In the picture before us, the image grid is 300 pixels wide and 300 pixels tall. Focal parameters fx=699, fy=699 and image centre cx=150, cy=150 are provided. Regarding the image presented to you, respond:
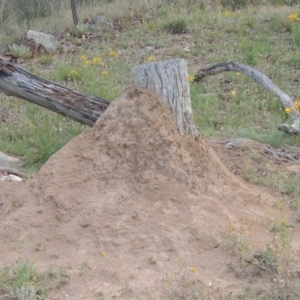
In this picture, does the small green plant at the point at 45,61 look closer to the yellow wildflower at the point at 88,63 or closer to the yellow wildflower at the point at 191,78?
the yellow wildflower at the point at 88,63

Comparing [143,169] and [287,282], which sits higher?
[143,169]

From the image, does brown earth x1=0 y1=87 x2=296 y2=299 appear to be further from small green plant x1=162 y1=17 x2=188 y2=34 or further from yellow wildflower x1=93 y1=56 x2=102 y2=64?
small green plant x1=162 y1=17 x2=188 y2=34

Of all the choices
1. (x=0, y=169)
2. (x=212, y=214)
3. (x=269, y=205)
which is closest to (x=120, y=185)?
(x=212, y=214)

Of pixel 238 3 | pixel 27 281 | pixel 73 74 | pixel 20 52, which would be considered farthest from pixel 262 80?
pixel 238 3

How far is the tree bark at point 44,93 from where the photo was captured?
6488 mm

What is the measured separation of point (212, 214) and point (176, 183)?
1.05 ft

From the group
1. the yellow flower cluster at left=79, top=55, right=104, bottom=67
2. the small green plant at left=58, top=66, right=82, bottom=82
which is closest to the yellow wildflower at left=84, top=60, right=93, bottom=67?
the yellow flower cluster at left=79, top=55, right=104, bottom=67

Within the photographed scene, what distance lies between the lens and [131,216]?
429 centimetres

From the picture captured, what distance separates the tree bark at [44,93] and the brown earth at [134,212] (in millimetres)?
1618

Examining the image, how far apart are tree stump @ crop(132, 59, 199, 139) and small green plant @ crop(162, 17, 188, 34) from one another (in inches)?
295

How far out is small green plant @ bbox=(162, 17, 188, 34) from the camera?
12188 mm

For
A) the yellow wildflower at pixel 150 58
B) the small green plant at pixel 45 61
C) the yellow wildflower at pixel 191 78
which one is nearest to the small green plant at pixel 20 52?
the small green plant at pixel 45 61

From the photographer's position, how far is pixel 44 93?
6.57m

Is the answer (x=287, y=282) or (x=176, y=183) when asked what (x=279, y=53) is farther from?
(x=287, y=282)
